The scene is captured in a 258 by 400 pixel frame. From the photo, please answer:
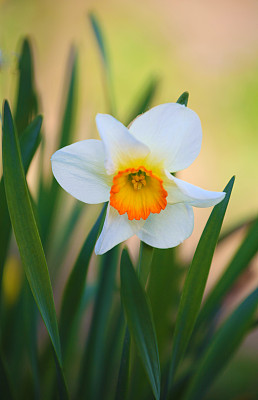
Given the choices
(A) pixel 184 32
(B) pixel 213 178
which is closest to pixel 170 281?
(B) pixel 213 178

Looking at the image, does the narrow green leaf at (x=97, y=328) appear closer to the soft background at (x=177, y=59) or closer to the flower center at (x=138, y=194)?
the flower center at (x=138, y=194)

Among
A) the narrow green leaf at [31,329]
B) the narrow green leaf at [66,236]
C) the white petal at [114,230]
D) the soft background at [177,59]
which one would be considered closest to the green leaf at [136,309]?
the white petal at [114,230]

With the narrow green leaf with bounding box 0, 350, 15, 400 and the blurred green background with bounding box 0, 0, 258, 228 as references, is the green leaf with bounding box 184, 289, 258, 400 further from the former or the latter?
the blurred green background with bounding box 0, 0, 258, 228

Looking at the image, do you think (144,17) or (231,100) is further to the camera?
(144,17)

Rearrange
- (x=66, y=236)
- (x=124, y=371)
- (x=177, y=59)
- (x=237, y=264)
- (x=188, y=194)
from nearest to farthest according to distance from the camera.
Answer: (x=188, y=194) < (x=124, y=371) < (x=237, y=264) < (x=66, y=236) < (x=177, y=59)

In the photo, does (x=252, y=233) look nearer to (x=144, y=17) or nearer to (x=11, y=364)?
(x=11, y=364)

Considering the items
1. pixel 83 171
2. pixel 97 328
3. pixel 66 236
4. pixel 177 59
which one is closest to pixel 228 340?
pixel 97 328

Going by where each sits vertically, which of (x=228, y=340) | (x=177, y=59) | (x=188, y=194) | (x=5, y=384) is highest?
(x=177, y=59)

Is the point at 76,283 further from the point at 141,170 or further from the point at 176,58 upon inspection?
the point at 176,58
